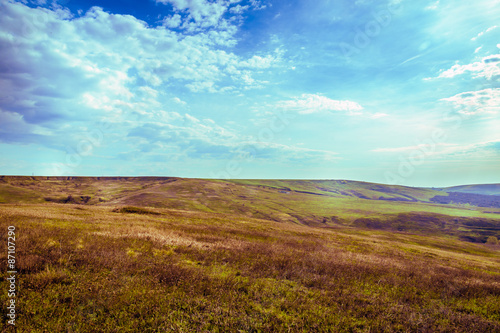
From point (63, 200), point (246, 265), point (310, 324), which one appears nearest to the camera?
point (310, 324)

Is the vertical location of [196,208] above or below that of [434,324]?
below

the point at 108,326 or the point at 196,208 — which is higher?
the point at 108,326

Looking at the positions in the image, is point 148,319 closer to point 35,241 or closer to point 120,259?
point 120,259

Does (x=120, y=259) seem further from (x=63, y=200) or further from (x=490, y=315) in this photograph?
(x=63, y=200)

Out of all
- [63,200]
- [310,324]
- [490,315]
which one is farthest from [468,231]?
[63,200]

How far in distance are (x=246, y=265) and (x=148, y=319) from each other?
6.36 m

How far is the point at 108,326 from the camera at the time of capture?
6.14 metres

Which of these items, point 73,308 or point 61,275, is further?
point 61,275

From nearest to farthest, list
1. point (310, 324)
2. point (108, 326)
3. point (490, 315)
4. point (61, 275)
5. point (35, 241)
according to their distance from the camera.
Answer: point (108, 326), point (310, 324), point (61, 275), point (490, 315), point (35, 241)

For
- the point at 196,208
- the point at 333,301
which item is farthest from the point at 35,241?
the point at 196,208

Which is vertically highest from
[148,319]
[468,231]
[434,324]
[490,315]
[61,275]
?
[61,275]

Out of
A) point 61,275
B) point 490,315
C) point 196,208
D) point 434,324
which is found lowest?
point 196,208

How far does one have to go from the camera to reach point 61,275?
806 centimetres

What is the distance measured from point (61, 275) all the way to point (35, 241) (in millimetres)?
4872
